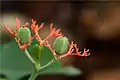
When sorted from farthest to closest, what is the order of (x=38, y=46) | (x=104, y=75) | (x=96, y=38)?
(x=96, y=38)
(x=104, y=75)
(x=38, y=46)

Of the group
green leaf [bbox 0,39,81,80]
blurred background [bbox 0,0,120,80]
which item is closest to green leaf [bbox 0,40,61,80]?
green leaf [bbox 0,39,81,80]

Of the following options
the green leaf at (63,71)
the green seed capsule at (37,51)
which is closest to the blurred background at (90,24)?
the green leaf at (63,71)

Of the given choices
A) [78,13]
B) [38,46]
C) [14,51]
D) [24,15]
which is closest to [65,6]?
[78,13]

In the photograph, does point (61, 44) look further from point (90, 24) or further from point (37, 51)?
point (90, 24)

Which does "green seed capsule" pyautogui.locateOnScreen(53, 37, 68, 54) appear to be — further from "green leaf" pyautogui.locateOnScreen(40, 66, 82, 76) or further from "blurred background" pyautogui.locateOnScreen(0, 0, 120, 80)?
"blurred background" pyautogui.locateOnScreen(0, 0, 120, 80)

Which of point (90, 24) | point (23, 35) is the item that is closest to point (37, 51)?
point (23, 35)

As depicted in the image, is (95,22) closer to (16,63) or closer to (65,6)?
(65,6)
